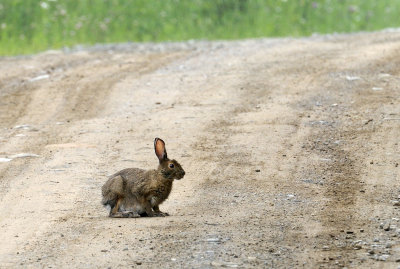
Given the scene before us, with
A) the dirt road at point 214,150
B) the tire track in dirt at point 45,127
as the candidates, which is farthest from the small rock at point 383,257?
the tire track in dirt at point 45,127

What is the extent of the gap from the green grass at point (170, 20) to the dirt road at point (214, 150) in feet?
7.05

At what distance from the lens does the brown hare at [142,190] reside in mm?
9281

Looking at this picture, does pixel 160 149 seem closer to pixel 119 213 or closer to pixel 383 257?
pixel 119 213

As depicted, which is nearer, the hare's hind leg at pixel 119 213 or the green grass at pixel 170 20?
the hare's hind leg at pixel 119 213

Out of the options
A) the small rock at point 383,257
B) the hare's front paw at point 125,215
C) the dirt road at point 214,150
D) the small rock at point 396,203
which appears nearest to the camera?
the small rock at point 383,257

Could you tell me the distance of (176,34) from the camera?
2336 centimetres

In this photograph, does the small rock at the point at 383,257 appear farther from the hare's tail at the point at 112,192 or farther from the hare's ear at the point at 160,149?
the hare's tail at the point at 112,192

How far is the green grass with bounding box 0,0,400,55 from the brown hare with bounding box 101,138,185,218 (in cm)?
1378

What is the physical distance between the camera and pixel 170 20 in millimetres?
24031

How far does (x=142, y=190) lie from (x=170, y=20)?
15.1 m

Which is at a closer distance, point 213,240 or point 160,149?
point 213,240

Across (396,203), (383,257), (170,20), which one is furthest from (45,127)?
(170,20)

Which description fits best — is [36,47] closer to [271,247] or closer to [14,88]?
[14,88]

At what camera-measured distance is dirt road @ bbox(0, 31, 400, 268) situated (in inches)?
312
